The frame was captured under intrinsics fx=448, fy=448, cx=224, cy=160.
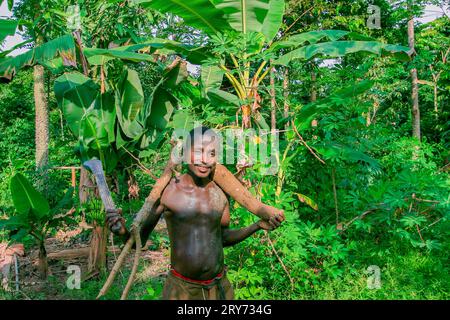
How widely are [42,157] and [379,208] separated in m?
7.18

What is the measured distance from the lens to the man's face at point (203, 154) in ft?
7.37

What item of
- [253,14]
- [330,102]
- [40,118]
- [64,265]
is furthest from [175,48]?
[40,118]

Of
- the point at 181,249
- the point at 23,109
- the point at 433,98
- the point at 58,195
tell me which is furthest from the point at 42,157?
the point at 433,98

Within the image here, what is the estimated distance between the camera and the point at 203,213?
2385 mm

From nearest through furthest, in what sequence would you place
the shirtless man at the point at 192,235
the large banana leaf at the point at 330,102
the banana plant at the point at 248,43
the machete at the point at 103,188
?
the machete at the point at 103,188, the shirtless man at the point at 192,235, the banana plant at the point at 248,43, the large banana leaf at the point at 330,102

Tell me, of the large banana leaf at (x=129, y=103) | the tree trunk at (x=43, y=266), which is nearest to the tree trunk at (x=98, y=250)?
the tree trunk at (x=43, y=266)

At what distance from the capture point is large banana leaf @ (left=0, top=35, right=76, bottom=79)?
436 cm

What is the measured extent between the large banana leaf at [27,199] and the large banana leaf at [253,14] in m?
2.80

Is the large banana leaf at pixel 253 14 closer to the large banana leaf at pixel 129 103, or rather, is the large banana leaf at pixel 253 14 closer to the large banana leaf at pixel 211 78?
the large banana leaf at pixel 211 78

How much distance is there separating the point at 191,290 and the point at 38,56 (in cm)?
319

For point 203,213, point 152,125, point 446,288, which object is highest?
point 152,125

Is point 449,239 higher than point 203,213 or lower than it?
lower

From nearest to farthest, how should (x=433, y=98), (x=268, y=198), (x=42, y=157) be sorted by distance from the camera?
(x=268, y=198) → (x=42, y=157) → (x=433, y=98)

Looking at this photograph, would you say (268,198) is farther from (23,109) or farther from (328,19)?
(23,109)
